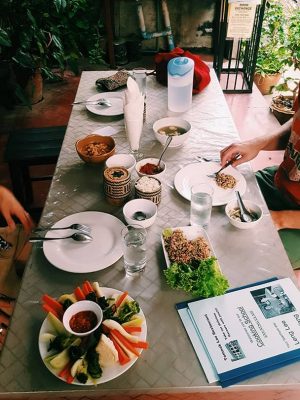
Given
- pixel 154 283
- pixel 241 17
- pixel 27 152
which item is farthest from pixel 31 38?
pixel 154 283

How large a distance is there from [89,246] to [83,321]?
33 cm

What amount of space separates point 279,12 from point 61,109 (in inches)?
95.8

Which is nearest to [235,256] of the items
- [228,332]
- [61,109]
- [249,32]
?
[228,332]

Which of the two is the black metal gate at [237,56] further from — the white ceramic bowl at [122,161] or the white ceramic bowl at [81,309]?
the white ceramic bowl at [81,309]

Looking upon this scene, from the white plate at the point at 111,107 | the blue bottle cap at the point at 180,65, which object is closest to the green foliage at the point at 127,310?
the white plate at the point at 111,107

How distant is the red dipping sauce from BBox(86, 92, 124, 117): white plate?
1181 millimetres

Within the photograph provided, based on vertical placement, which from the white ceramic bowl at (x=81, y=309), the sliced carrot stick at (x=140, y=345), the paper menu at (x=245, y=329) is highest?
the white ceramic bowl at (x=81, y=309)

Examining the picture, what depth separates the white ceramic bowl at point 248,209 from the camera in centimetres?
128

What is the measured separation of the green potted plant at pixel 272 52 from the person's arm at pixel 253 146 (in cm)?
233

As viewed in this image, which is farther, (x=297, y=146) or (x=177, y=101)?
(x=177, y=101)

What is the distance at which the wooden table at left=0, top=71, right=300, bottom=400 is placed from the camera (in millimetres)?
895

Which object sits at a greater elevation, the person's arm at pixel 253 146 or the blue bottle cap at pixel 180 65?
the blue bottle cap at pixel 180 65

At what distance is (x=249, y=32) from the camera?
2.98 meters

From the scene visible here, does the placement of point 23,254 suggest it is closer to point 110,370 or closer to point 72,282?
point 72,282
